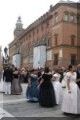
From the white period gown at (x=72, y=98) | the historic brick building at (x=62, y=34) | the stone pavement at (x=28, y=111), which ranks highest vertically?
the historic brick building at (x=62, y=34)

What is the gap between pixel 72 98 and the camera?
1298 centimetres

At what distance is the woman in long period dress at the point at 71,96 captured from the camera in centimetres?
1293

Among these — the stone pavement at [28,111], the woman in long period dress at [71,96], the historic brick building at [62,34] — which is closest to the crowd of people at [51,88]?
the woman in long period dress at [71,96]

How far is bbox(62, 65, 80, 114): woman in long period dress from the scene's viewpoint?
12930 mm

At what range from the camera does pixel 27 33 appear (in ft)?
283

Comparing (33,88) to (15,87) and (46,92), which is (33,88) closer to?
(46,92)

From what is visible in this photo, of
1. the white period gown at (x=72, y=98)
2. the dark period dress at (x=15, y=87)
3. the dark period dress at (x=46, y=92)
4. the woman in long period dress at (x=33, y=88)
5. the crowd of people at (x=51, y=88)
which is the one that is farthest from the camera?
the dark period dress at (x=15, y=87)

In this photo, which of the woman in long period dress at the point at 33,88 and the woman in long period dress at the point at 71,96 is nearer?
the woman in long period dress at the point at 71,96

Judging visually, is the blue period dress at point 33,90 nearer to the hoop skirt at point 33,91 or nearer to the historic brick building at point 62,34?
the hoop skirt at point 33,91

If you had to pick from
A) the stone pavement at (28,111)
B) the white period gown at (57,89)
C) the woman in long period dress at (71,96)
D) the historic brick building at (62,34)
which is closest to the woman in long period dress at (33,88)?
the white period gown at (57,89)

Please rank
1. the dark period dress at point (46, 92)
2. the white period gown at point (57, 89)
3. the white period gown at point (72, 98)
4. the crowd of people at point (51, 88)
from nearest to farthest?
the white period gown at point (72, 98)
the crowd of people at point (51, 88)
the dark period dress at point (46, 92)
the white period gown at point (57, 89)

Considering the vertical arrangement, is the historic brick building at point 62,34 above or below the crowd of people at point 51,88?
above

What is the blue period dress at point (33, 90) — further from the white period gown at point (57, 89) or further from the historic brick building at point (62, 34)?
the historic brick building at point (62, 34)

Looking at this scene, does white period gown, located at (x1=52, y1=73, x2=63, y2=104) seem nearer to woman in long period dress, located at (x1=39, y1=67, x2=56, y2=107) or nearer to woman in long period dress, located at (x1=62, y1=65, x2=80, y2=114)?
woman in long period dress, located at (x1=39, y1=67, x2=56, y2=107)
